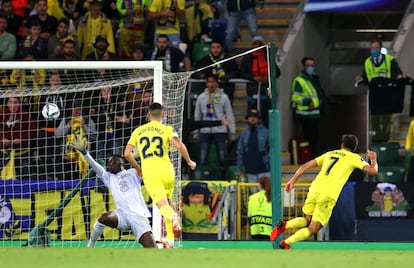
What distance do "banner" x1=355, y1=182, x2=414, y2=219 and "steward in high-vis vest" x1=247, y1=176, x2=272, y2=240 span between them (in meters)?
1.49

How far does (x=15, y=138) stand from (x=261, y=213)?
13.5ft

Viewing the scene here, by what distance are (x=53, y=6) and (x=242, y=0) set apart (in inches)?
130

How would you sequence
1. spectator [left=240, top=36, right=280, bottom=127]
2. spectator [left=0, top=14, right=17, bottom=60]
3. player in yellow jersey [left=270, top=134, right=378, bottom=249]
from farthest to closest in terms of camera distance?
1. spectator [left=0, top=14, right=17, bottom=60]
2. spectator [left=240, top=36, right=280, bottom=127]
3. player in yellow jersey [left=270, top=134, right=378, bottom=249]

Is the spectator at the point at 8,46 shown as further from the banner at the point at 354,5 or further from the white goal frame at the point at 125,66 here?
the banner at the point at 354,5

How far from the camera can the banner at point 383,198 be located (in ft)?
67.5

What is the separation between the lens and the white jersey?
1712 cm

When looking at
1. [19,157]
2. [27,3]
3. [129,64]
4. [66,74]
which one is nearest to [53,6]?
[27,3]

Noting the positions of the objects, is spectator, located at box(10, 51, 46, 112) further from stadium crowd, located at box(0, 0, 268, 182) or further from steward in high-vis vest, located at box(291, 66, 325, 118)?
steward in high-vis vest, located at box(291, 66, 325, 118)

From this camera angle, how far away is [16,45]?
23.2 metres

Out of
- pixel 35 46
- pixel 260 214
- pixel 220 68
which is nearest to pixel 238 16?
pixel 220 68

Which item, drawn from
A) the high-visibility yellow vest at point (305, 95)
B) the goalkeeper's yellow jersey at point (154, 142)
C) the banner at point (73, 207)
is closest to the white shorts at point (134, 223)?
the goalkeeper's yellow jersey at point (154, 142)

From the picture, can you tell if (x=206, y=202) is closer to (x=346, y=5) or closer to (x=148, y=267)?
(x=346, y=5)

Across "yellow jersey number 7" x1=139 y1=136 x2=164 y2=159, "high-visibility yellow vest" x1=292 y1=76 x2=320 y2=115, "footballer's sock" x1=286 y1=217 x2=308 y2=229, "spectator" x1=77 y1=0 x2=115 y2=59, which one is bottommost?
"footballer's sock" x1=286 y1=217 x2=308 y2=229

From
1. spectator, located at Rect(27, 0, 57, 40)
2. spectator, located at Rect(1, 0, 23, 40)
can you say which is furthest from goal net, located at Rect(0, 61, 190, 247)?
spectator, located at Rect(1, 0, 23, 40)
